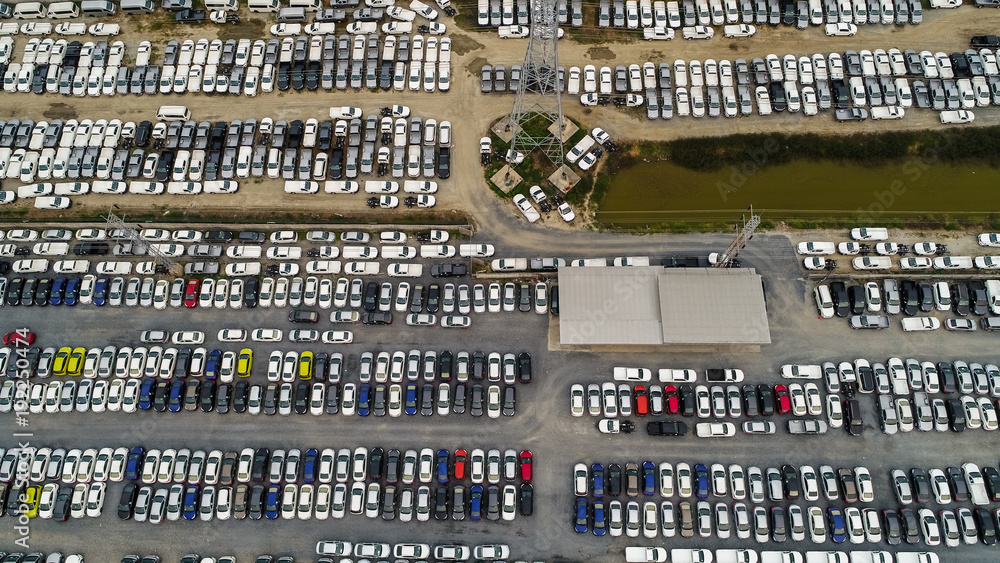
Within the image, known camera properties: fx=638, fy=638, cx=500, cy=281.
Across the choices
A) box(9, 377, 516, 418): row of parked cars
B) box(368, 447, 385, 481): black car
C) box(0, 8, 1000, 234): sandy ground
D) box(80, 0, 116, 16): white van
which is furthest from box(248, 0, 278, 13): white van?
box(368, 447, 385, 481): black car

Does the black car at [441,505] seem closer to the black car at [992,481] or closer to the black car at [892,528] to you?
the black car at [892,528]

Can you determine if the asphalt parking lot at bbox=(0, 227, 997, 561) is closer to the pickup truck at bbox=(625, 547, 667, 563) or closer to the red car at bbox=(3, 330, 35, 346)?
the pickup truck at bbox=(625, 547, 667, 563)

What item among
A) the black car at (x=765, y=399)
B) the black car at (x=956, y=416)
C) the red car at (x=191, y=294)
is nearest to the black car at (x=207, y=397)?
the red car at (x=191, y=294)

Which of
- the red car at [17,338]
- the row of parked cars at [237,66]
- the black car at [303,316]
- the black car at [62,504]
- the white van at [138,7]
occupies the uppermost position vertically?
the white van at [138,7]

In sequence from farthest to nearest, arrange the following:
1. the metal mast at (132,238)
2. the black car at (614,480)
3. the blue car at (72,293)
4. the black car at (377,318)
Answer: the blue car at (72,293)
the black car at (377,318)
the metal mast at (132,238)
the black car at (614,480)

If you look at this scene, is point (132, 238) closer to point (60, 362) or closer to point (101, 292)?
point (101, 292)
